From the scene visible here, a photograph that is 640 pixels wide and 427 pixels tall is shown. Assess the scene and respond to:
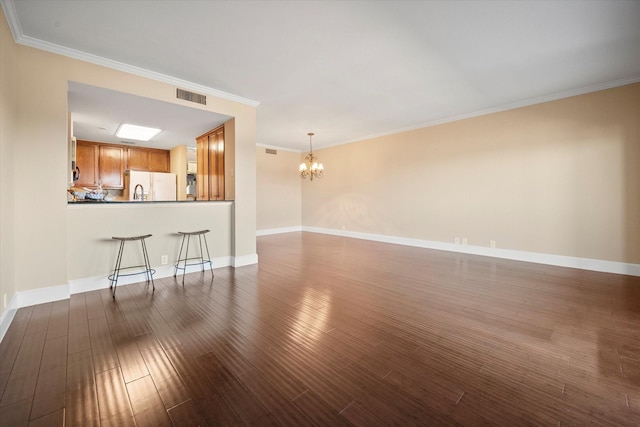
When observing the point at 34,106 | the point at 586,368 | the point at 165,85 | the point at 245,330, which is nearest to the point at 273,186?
the point at 165,85

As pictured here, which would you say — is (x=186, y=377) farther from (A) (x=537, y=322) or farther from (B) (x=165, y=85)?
(B) (x=165, y=85)

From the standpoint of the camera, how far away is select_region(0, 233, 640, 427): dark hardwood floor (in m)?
1.50

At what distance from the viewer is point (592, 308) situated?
2.94 m

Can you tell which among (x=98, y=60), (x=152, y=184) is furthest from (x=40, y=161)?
(x=152, y=184)

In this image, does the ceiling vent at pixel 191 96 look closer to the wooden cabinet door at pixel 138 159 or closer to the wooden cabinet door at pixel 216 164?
the wooden cabinet door at pixel 216 164

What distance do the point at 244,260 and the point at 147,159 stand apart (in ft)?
16.5

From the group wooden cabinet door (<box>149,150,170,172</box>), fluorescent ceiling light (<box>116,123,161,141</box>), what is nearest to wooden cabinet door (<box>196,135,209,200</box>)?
fluorescent ceiling light (<box>116,123,161,141</box>)

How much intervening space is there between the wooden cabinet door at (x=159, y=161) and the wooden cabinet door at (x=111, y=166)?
681 millimetres

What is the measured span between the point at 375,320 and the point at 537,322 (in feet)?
5.22

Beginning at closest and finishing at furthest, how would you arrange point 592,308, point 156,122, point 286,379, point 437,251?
point 286,379 < point 592,308 < point 156,122 < point 437,251

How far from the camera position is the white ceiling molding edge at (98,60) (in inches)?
102

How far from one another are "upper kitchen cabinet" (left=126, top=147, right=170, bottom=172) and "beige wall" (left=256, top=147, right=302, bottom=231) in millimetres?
2687

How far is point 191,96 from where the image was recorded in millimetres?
4145

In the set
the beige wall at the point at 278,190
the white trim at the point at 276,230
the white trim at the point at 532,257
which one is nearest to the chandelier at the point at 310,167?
the beige wall at the point at 278,190
